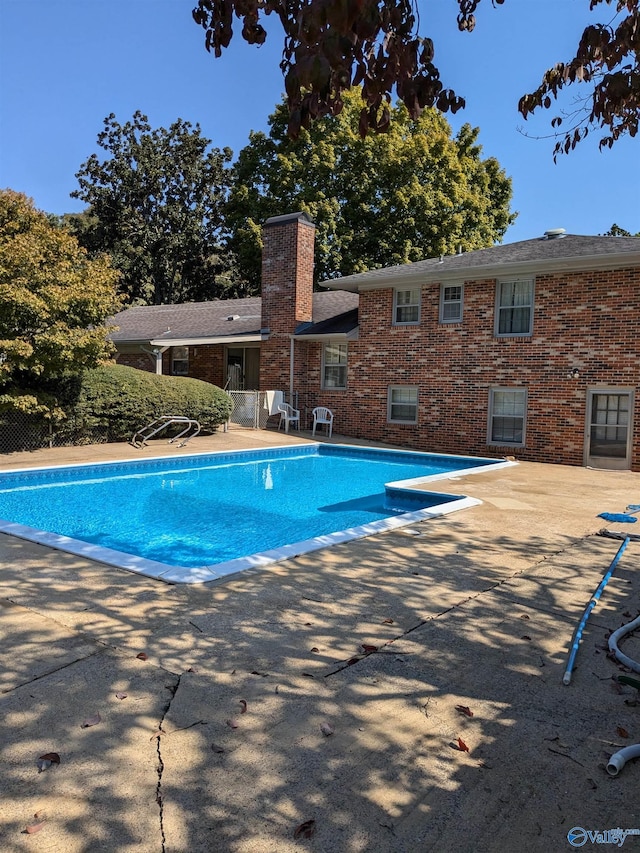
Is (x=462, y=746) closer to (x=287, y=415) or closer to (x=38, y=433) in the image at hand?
(x=38, y=433)

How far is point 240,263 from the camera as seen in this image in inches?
1230

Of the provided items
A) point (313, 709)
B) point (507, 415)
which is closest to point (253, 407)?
point (507, 415)

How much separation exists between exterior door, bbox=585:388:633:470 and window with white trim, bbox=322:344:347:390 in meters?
6.84

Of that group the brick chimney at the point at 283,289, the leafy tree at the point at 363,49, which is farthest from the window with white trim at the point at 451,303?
the leafy tree at the point at 363,49

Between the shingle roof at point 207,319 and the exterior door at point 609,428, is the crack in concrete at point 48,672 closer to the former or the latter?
the exterior door at point 609,428

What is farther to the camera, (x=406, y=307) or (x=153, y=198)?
(x=153, y=198)

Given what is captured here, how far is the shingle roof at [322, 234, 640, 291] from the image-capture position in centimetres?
1259

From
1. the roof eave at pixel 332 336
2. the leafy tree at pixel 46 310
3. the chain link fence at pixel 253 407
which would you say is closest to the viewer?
the leafy tree at pixel 46 310

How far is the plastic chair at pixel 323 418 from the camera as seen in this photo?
56.3 feet

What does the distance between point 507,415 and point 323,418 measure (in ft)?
17.9

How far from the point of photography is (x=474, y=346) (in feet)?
48.4

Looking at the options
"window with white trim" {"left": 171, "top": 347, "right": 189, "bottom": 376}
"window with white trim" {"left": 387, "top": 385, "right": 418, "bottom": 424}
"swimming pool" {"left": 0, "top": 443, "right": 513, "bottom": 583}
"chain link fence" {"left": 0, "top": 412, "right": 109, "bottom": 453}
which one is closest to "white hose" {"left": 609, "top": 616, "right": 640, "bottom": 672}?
"swimming pool" {"left": 0, "top": 443, "right": 513, "bottom": 583}

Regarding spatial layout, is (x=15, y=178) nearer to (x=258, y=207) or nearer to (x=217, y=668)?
(x=258, y=207)

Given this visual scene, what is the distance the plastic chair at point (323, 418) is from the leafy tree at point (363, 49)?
13895mm
